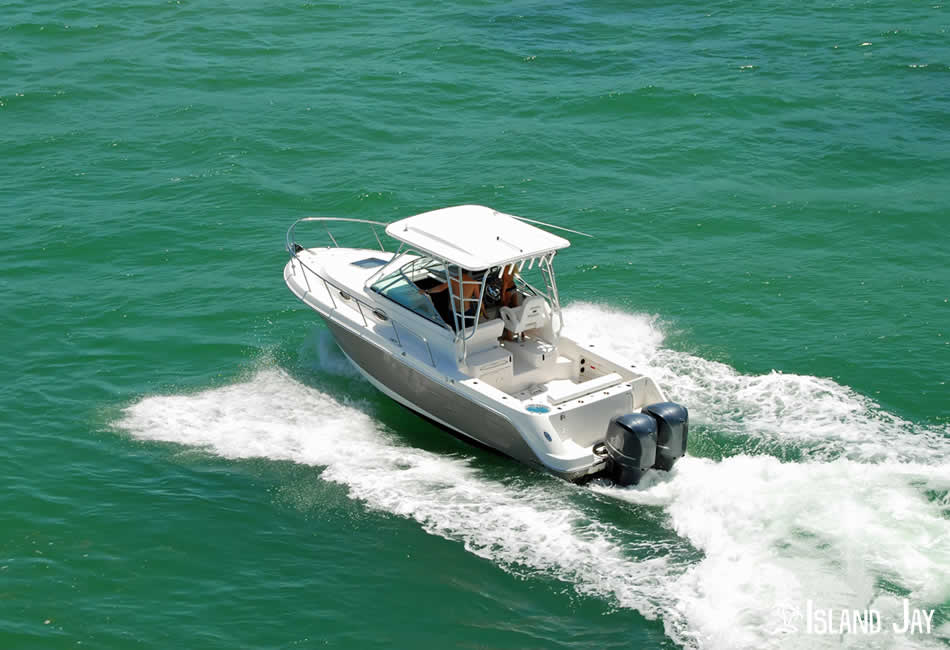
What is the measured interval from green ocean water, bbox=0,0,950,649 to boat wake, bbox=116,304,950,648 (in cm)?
4

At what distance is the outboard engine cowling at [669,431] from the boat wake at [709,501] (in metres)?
0.24

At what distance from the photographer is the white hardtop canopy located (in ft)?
47.5

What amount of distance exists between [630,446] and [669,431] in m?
0.60

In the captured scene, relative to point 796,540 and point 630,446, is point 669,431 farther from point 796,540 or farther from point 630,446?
point 796,540

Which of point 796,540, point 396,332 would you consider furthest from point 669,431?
point 396,332

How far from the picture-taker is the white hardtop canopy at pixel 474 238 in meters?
14.5

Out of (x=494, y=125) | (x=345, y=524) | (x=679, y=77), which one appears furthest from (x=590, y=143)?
(x=345, y=524)

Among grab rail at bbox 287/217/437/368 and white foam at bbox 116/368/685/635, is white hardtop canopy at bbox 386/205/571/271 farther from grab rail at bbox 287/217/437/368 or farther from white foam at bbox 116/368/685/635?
white foam at bbox 116/368/685/635

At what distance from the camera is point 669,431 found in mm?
13766

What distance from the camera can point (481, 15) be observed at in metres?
31.1

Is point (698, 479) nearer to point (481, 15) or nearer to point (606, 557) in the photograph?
point (606, 557)

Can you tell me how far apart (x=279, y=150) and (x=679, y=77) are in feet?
32.1

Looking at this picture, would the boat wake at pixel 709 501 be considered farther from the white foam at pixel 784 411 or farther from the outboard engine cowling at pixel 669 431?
the outboard engine cowling at pixel 669 431

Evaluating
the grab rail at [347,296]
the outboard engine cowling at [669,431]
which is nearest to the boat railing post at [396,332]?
the grab rail at [347,296]
